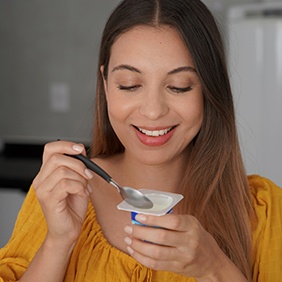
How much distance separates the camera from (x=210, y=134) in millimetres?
1749

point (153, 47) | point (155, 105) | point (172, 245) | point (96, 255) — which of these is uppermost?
point (153, 47)

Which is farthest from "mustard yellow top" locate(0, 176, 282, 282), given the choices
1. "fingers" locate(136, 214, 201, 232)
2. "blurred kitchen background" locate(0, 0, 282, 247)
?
"blurred kitchen background" locate(0, 0, 282, 247)

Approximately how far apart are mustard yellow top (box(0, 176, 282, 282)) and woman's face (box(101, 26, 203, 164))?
0.79 feet

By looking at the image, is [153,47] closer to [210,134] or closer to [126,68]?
[126,68]

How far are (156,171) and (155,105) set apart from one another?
27cm

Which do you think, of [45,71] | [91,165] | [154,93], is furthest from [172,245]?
[45,71]

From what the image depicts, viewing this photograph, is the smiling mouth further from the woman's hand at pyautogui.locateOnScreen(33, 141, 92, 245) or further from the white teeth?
the woman's hand at pyautogui.locateOnScreen(33, 141, 92, 245)

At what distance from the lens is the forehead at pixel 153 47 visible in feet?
5.18

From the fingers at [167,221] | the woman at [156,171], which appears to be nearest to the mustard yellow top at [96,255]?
the woman at [156,171]

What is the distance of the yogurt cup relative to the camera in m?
1.29

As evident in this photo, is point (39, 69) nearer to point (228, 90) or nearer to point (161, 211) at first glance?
point (228, 90)

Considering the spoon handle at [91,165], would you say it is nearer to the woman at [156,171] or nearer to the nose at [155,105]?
the woman at [156,171]

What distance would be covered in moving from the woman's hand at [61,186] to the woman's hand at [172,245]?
0.18 metres

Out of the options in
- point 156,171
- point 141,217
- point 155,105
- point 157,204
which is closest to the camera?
point 141,217
